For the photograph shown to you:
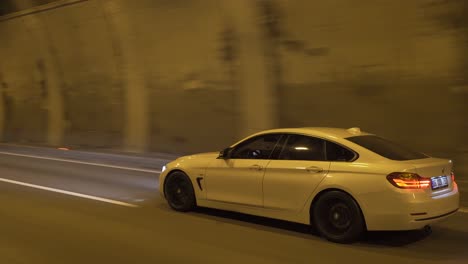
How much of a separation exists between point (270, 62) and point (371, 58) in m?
2.90

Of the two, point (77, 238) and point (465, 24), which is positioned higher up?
point (465, 24)

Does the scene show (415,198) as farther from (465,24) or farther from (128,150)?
(128,150)

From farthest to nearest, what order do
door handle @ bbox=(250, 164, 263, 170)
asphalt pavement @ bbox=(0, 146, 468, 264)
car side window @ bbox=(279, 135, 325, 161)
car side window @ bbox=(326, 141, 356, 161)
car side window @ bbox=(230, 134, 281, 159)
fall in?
car side window @ bbox=(230, 134, 281, 159) → door handle @ bbox=(250, 164, 263, 170) → car side window @ bbox=(279, 135, 325, 161) → car side window @ bbox=(326, 141, 356, 161) → asphalt pavement @ bbox=(0, 146, 468, 264)

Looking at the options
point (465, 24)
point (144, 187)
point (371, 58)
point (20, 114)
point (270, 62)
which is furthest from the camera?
point (20, 114)

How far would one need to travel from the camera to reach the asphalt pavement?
5.84m

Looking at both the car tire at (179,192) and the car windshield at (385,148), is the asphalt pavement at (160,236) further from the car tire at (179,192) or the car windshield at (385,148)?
the car windshield at (385,148)

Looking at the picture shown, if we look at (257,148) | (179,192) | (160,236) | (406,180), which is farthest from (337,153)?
(179,192)

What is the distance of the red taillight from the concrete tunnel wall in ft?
15.8

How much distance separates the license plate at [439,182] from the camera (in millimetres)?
6199

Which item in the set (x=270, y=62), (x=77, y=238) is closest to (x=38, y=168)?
(x=270, y=62)

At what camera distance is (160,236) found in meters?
6.76

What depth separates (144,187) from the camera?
10672 millimetres

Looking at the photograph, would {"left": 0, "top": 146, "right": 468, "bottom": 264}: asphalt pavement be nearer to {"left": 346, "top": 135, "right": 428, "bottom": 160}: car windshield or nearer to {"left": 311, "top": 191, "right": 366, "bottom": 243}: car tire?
{"left": 311, "top": 191, "right": 366, "bottom": 243}: car tire

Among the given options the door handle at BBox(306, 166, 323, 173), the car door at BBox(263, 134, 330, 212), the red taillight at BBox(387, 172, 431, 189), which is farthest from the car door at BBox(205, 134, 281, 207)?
the red taillight at BBox(387, 172, 431, 189)
